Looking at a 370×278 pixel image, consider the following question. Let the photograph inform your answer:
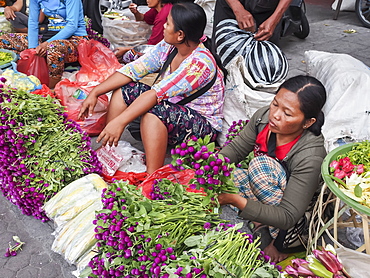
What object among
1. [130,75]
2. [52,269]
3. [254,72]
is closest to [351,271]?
[52,269]

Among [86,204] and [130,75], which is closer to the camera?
[86,204]

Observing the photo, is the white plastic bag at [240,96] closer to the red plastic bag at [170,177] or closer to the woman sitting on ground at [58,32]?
the red plastic bag at [170,177]

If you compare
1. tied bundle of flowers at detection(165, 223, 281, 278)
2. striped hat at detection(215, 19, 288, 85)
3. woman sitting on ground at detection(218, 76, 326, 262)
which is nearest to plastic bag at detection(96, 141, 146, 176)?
woman sitting on ground at detection(218, 76, 326, 262)

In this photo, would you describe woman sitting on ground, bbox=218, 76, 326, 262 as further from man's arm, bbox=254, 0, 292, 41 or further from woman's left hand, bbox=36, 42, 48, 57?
woman's left hand, bbox=36, 42, 48, 57

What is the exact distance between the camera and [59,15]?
3904 mm

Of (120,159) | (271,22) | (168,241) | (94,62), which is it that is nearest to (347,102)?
(271,22)

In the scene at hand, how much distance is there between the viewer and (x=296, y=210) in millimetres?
1888

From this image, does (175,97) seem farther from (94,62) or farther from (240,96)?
(94,62)

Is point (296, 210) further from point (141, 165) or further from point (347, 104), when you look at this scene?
point (141, 165)

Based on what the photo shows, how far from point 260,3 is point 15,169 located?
2031 millimetres

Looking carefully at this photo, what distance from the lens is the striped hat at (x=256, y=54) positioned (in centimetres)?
289

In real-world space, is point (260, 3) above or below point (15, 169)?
above

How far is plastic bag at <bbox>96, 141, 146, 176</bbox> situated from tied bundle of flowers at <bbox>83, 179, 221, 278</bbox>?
100cm

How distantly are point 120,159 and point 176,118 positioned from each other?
48 cm
